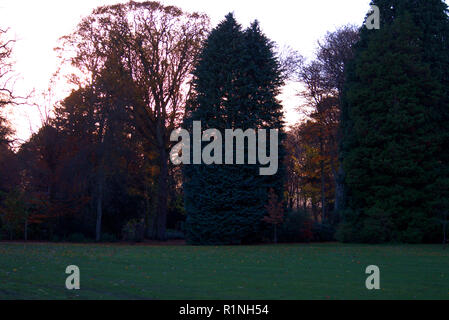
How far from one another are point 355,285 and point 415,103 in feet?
86.0

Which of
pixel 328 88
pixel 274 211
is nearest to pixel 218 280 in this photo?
pixel 274 211

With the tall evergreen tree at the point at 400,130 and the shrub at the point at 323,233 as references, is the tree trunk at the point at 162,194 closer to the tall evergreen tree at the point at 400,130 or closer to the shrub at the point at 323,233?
the shrub at the point at 323,233

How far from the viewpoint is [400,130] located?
36.8 m

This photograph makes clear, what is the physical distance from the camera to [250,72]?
4022cm

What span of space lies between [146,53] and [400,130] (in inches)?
777

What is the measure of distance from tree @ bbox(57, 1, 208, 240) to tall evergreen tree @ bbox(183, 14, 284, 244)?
131 inches

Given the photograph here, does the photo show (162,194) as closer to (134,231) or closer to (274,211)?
(134,231)

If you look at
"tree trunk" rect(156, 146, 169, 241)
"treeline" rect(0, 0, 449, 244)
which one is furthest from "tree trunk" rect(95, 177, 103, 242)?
"tree trunk" rect(156, 146, 169, 241)

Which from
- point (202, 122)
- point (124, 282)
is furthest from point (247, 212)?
point (124, 282)

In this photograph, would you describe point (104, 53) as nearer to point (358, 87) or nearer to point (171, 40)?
point (171, 40)

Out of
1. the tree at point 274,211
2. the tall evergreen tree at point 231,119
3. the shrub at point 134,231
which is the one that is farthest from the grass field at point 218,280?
the shrub at point 134,231

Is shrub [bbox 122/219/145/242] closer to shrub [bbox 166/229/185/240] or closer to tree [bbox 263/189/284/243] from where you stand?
shrub [bbox 166/229/185/240]

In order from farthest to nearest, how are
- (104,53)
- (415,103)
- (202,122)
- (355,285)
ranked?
(104,53) → (202,122) → (415,103) → (355,285)

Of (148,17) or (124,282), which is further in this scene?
(148,17)
